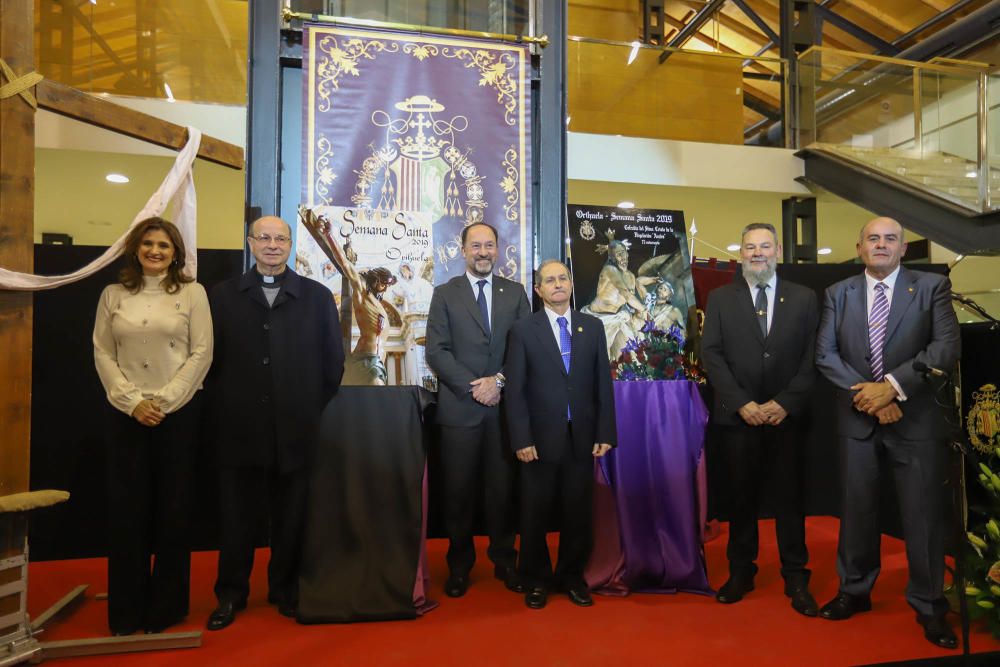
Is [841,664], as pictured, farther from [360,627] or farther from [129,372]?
[129,372]

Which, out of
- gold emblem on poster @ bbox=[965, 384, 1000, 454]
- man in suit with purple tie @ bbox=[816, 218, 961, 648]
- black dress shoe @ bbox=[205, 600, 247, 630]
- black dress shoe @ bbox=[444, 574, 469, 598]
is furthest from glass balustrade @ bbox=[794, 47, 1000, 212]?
black dress shoe @ bbox=[205, 600, 247, 630]

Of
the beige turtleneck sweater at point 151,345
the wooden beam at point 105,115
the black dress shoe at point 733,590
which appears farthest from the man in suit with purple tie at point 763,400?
the wooden beam at point 105,115

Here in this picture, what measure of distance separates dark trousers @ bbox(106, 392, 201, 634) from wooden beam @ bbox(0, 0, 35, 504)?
11.9 inches

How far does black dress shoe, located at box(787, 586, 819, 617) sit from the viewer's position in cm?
307

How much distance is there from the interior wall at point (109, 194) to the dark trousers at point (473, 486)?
190 inches

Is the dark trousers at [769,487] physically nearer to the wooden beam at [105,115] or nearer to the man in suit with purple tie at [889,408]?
the man in suit with purple tie at [889,408]

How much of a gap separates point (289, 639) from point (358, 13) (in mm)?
3209

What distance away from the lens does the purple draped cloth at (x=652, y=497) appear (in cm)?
343

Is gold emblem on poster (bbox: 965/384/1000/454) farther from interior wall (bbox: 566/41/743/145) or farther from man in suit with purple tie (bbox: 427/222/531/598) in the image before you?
interior wall (bbox: 566/41/743/145)

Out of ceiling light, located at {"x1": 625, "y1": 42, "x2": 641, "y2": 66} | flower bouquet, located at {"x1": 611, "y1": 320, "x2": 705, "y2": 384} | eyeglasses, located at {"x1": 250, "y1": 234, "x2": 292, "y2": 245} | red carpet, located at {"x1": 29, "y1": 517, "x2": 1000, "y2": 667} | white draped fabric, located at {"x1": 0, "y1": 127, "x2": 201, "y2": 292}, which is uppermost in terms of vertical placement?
ceiling light, located at {"x1": 625, "y1": 42, "x2": 641, "y2": 66}

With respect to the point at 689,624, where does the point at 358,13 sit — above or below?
above

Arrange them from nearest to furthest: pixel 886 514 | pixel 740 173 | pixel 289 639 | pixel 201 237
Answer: pixel 289 639 → pixel 886 514 → pixel 740 173 → pixel 201 237

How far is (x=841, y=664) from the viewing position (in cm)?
256

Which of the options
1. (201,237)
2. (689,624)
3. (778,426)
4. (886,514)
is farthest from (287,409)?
(201,237)
